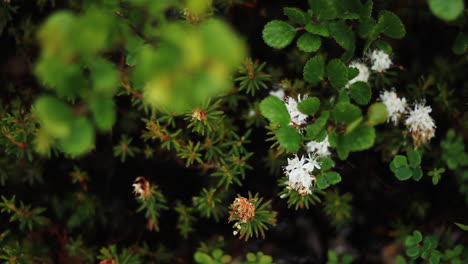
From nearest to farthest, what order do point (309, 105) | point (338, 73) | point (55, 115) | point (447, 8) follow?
point (55, 115)
point (447, 8)
point (309, 105)
point (338, 73)

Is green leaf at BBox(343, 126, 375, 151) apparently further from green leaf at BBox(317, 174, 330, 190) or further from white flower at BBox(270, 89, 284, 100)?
white flower at BBox(270, 89, 284, 100)

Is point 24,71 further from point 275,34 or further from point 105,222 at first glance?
point 275,34

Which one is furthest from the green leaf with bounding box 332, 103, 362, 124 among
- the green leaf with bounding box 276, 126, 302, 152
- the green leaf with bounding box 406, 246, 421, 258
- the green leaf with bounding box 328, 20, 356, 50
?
the green leaf with bounding box 406, 246, 421, 258

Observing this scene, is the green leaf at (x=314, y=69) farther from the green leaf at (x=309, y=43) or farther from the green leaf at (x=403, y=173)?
the green leaf at (x=403, y=173)

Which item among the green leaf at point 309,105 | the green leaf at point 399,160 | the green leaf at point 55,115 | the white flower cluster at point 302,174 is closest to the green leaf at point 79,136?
the green leaf at point 55,115

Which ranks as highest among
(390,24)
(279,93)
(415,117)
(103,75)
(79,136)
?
(103,75)

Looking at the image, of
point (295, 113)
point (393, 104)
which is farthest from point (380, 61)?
point (295, 113)

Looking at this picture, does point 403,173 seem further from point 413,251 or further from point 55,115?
point 55,115
